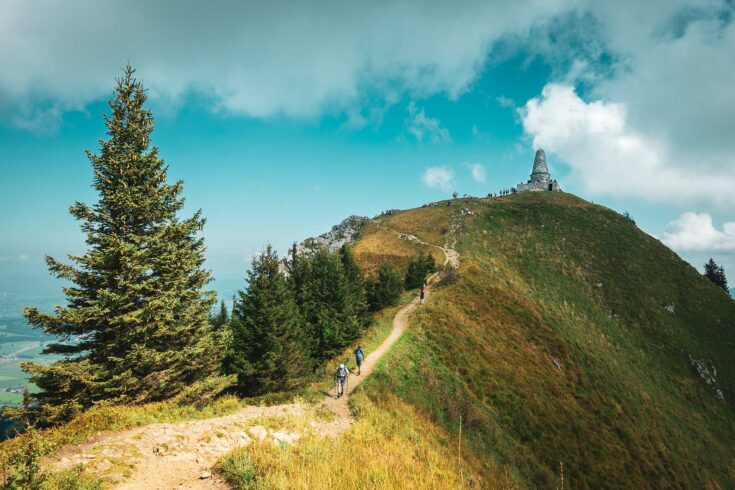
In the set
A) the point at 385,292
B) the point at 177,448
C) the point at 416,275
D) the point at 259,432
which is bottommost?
the point at 259,432

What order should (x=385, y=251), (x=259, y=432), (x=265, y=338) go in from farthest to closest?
(x=385, y=251) → (x=265, y=338) → (x=259, y=432)

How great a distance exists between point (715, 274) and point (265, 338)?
9874cm

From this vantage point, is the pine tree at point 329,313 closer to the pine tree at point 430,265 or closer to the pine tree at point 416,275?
the pine tree at point 416,275

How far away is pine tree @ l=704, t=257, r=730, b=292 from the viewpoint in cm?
6931

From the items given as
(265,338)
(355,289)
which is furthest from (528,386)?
(265,338)

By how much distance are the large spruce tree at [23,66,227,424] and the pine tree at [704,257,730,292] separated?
100726 mm

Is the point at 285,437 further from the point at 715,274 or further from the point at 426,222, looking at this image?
the point at 715,274

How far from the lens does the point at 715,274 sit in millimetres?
70250

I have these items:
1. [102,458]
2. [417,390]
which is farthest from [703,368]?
[102,458]

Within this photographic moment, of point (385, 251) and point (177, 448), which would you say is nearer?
point (177, 448)

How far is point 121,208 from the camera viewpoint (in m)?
14.3

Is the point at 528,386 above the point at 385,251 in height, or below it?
below

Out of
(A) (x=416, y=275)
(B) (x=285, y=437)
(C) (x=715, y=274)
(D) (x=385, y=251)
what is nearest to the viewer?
(B) (x=285, y=437)

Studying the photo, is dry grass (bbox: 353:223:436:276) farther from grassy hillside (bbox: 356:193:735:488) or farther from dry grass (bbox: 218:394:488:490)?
dry grass (bbox: 218:394:488:490)
